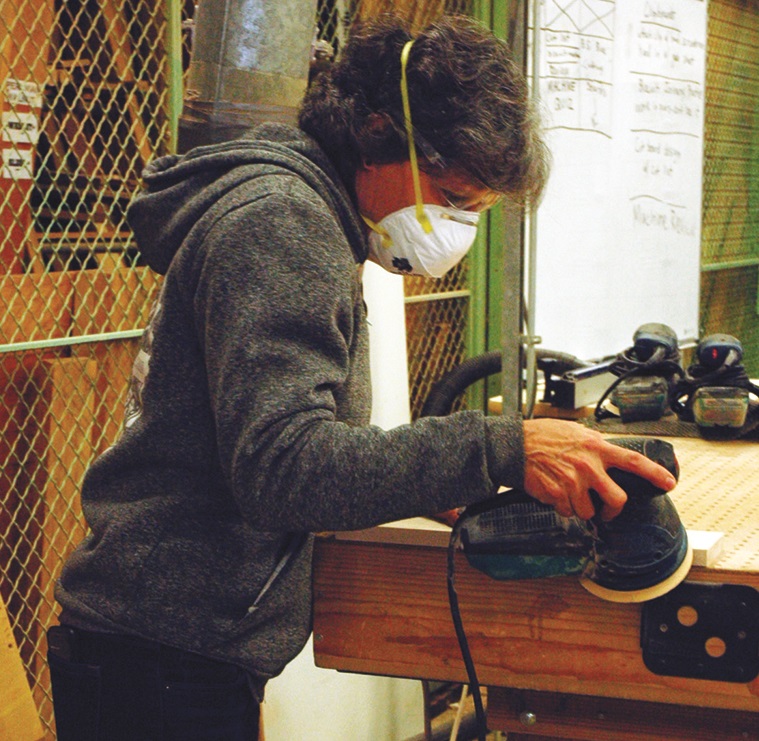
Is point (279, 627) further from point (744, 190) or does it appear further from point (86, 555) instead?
point (744, 190)

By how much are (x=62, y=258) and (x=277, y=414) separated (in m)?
1.71

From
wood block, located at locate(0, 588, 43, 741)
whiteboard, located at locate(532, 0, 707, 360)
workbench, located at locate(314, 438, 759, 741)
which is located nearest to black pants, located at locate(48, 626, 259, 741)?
workbench, located at locate(314, 438, 759, 741)

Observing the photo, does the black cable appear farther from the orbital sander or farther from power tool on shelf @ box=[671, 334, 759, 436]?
power tool on shelf @ box=[671, 334, 759, 436]

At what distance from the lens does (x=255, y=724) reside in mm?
1433

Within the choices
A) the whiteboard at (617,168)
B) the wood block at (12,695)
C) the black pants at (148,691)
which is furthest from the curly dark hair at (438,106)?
the wood block at (12,695)

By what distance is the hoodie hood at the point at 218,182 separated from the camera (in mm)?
1286

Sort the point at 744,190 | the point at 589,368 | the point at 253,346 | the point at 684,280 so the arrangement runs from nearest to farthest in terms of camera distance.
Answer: the point at 253,346 < the point at 589,368 < the point at 684,280 < the point at 744,190

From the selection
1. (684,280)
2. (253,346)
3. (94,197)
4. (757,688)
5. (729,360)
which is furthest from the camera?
(684,280)

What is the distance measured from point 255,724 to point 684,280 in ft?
7.43

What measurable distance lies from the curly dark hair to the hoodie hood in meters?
0.05

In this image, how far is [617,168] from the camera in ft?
9.46

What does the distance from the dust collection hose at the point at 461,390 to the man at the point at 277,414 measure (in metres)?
0.18

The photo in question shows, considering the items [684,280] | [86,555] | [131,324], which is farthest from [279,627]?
[684,280]

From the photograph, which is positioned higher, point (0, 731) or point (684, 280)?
point (684, 280)
